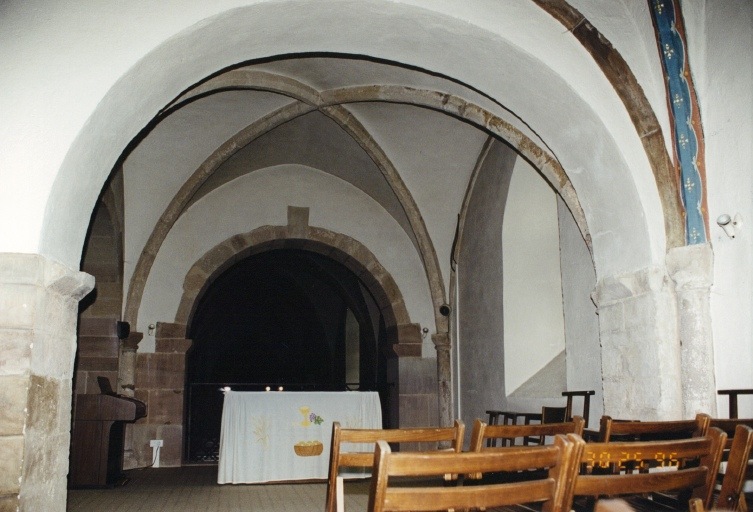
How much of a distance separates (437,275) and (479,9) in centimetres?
483

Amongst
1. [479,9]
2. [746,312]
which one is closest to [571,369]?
[746,312]

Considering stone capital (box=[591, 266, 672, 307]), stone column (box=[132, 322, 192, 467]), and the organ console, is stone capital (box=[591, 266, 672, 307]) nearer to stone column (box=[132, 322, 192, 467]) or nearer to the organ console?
the organ console

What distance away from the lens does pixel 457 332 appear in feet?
27.8

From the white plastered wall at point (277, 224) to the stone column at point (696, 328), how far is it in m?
5.04

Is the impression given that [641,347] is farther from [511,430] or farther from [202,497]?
[202,497]

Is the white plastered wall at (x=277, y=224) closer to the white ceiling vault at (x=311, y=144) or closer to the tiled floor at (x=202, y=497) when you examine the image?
the white ceiling vault at (x=311, y=144)

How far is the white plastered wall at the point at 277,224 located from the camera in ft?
27.3

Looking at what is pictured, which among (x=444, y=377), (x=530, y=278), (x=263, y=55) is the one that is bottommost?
(x=444, y=377)

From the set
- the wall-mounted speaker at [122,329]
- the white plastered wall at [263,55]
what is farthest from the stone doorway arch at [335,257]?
the white plastered wall at [263,55]

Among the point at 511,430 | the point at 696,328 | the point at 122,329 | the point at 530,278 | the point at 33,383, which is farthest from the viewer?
the point at 122,329

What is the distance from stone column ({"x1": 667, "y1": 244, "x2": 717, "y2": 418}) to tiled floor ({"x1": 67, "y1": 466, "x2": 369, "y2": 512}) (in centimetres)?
238

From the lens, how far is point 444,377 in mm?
8633

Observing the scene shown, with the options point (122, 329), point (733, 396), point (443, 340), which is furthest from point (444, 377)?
point (733, 396)

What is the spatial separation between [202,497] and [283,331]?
13.6m
